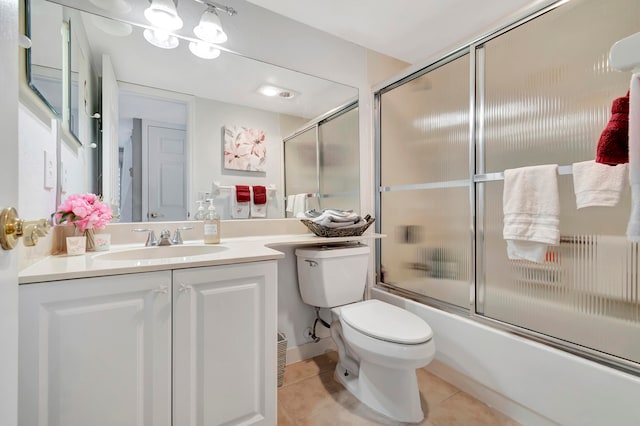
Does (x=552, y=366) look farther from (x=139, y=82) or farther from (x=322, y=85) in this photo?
(x=139, y=82)

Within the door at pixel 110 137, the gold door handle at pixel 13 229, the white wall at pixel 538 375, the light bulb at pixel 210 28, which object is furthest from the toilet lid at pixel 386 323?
the light bulb at pixel 210 28

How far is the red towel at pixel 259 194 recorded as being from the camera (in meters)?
1.75

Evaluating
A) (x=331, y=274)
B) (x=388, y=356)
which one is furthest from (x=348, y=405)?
(x=331, y=274)

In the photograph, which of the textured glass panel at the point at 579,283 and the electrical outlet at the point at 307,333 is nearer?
the textured glass panel at the point at 579,283

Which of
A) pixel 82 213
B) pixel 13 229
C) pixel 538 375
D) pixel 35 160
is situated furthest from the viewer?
pixel 538 375

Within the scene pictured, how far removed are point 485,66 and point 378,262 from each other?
4.49 feet

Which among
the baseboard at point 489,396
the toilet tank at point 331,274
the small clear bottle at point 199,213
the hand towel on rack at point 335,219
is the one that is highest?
the small clear bottle at point 199,213

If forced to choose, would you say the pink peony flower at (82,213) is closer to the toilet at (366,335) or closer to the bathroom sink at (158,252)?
the bathroom sink at (158,252)

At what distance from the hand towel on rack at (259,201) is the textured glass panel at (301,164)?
6.3 inches

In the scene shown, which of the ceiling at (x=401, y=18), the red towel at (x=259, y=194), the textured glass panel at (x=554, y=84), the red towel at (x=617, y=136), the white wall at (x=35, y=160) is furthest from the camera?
the red towel at (x=259, y=194)

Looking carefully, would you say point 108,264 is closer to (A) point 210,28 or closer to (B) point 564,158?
(A) point 210,28

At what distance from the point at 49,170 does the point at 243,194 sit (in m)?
0.86

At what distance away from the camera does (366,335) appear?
1250 millimetres

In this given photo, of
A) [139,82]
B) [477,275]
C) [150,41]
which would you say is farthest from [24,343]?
[477,275]
